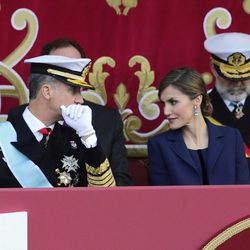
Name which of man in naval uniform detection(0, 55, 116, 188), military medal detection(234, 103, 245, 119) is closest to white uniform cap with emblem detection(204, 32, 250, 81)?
military medal detection(234, 103, 245, 119)

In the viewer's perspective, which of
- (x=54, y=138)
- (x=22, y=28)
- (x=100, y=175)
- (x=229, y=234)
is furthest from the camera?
(x=22, y=28)

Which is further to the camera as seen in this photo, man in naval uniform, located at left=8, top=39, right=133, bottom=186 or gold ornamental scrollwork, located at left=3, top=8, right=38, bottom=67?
gold ornamental scrollwork, located at left=3, top=8, right=38, bottom=67

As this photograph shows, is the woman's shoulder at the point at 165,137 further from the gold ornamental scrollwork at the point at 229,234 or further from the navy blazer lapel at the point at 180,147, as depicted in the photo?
the gold ornamental scrollwork at the point at 229,234

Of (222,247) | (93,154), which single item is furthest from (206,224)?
(93,154)

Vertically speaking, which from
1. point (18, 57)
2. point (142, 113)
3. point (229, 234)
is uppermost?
point (18, 57)

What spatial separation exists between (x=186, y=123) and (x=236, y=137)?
0.20 metres

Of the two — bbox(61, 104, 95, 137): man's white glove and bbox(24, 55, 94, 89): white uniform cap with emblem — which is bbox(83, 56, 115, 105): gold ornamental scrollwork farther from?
bbox(61, 104, 95, 137): man's white glove

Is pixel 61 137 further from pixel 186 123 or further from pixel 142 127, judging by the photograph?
pixel 142 127

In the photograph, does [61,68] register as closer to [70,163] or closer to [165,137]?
[70,163]

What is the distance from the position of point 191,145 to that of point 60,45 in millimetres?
626

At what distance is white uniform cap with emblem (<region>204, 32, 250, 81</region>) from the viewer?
363 cm

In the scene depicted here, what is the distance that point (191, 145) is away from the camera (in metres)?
3.43

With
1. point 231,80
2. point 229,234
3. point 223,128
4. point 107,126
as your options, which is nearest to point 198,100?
point 223,128

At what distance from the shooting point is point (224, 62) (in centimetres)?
366
